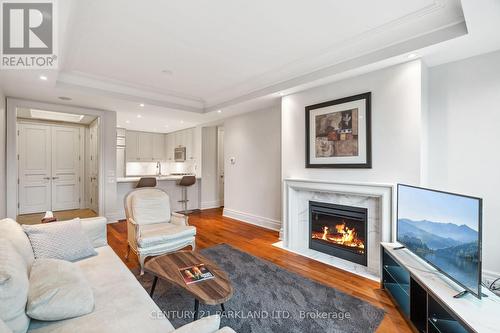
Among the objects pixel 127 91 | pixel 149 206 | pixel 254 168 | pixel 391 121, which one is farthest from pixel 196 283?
pixel 127 91

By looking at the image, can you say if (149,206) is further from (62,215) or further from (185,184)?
(62,215)

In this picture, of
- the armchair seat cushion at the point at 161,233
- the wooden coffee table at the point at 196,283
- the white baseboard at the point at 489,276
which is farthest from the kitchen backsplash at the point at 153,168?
the white baseboard at the point at 489,276

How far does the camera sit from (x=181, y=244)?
2.96m

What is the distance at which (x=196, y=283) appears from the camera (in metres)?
1.78

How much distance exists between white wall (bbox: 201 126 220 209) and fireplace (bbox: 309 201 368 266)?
3717mm

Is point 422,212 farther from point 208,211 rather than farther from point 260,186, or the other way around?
point 208,211

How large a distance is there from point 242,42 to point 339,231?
2.73 metres

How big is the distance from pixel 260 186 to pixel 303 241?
1.60 m

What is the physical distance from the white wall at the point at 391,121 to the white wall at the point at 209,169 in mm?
3954

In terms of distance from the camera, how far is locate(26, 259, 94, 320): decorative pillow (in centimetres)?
121

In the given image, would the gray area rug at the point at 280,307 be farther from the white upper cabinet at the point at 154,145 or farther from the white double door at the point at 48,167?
the white upper cabinet at the point at 154,145

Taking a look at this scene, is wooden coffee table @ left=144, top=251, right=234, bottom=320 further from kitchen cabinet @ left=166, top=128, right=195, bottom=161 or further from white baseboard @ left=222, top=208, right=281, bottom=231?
kitchen cabinet @ left=166, top=128, right=195, bottom=161

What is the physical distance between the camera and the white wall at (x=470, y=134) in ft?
7.76

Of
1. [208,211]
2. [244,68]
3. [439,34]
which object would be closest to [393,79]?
[439,34]
